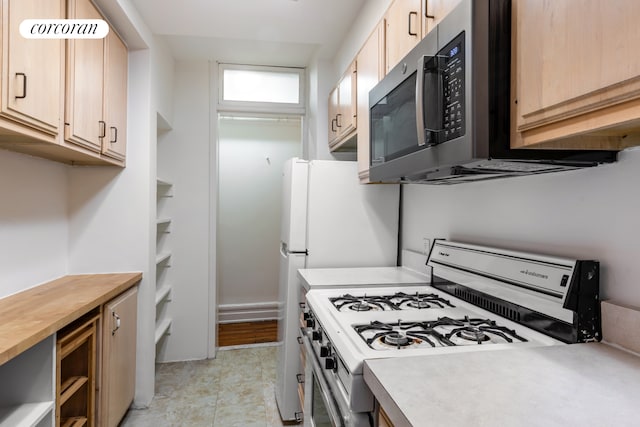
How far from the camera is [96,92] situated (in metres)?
1.92

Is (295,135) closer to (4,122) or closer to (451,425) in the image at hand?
(4,122)

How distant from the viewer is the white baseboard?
4117 millimetres

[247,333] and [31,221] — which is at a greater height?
[31,221]

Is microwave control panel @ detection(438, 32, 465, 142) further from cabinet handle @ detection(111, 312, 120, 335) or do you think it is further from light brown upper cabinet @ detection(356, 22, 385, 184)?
cabinet handle @ detection(111, 312, 120, 335)

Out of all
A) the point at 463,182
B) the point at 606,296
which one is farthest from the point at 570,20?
the point at 463,182

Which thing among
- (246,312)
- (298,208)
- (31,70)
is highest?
(31,70)

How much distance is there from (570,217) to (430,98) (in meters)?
0.54

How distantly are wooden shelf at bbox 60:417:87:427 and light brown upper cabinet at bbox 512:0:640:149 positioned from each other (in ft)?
6.81

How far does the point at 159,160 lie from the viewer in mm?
3090

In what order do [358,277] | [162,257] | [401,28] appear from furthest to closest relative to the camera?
[162,257] → [358,277] → [401,28]

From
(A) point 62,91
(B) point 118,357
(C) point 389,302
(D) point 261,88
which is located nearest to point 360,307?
(C) point 389,302

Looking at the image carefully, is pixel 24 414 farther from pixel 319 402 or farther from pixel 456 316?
pixel 456 316

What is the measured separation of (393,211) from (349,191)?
0.30 metres

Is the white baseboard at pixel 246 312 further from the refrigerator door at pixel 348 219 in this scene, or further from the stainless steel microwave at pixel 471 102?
the stainless steel microwave at pixel 471 102
